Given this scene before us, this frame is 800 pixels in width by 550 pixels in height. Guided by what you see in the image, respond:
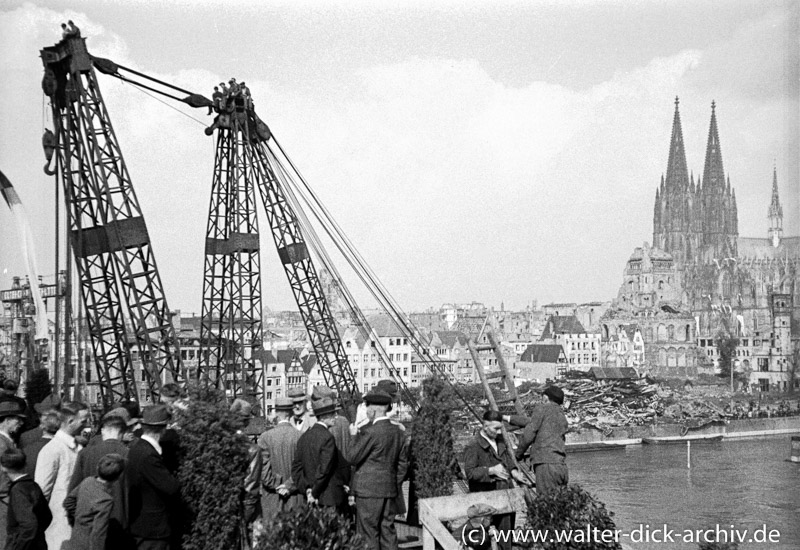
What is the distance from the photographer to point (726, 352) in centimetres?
10931

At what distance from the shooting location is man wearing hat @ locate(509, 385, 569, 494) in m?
6.33

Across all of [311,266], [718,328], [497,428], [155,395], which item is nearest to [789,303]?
[718,328]

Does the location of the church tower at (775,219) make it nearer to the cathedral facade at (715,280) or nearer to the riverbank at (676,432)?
the cathedral facade at (715,280)

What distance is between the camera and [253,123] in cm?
2656

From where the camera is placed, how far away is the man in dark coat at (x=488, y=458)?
22.6ft

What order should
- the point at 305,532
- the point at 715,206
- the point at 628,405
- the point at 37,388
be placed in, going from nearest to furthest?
the point at 305,532, the point at 37,388, the point at 628,405, the point at 715,206

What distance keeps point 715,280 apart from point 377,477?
137489 millimetres

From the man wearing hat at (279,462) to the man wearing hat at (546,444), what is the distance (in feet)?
5.64

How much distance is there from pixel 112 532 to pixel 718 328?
12334 cm

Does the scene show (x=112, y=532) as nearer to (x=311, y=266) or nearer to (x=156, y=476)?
(x=156, y=476)

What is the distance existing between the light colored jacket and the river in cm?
1839

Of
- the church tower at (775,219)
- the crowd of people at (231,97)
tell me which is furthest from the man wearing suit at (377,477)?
the church tower at (775,219)

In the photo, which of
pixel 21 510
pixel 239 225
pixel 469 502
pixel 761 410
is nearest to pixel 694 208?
pixel 761 410

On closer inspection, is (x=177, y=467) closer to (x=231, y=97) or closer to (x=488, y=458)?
(x=488, y=458)
